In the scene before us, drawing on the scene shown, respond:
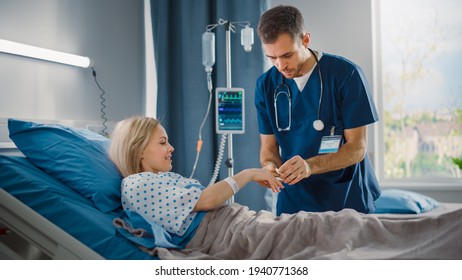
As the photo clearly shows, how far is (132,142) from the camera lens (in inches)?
70.2

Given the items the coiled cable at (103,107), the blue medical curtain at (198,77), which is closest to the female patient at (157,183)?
the coiled cable at (103,107)

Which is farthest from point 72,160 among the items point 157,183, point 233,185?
point 233,185

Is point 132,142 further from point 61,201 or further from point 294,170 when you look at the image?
point 294,170

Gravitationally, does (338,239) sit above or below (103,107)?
below

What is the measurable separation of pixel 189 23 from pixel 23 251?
2018mm

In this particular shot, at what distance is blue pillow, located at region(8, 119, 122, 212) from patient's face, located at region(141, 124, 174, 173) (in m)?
0.11

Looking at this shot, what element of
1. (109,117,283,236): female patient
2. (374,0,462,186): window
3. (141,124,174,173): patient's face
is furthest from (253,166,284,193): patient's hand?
(374,0,462,186): window

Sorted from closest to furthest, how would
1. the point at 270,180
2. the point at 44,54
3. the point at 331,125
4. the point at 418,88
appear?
the point at 270,180, the point at 331,125, the point at 44,54, the point at 418,88

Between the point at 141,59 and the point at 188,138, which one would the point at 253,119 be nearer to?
the point at 188,138

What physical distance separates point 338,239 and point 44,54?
4.86 ft

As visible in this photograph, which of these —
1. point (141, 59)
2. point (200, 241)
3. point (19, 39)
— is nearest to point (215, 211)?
point (200, 241)

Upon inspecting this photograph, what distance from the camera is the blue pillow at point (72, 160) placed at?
167 centimetres

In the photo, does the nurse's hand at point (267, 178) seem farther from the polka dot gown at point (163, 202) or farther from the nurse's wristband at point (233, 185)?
the polka dot gown at point (163, 202)

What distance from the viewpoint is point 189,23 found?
3.22 metres
